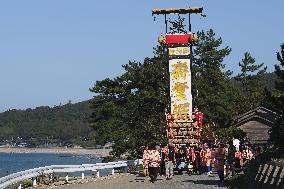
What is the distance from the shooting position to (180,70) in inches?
1494

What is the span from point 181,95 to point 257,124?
10473mm

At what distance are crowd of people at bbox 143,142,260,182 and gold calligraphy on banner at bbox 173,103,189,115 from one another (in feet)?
9.07

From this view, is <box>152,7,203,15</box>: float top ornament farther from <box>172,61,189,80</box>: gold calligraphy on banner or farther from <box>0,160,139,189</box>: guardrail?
<box>0,160,139,189</box>: guardrail

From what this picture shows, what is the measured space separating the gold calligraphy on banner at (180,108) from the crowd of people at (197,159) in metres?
2.76

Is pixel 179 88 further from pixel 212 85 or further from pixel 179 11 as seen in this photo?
pixel 212 85

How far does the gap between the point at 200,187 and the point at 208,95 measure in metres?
44.1

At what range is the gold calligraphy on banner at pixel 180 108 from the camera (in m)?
37.3

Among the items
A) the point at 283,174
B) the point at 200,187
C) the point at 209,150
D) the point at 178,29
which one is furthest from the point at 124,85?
the point at 283,174

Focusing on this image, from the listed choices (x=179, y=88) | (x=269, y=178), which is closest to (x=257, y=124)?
(x=179, y=88)

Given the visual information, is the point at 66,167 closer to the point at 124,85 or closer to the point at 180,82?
the point at 180,82

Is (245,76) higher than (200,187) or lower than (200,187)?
higher

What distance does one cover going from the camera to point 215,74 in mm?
84250

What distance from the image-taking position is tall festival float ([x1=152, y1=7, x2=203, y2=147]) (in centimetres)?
3597

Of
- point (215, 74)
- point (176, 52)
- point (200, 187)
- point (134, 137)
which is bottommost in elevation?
point (200, 187)
